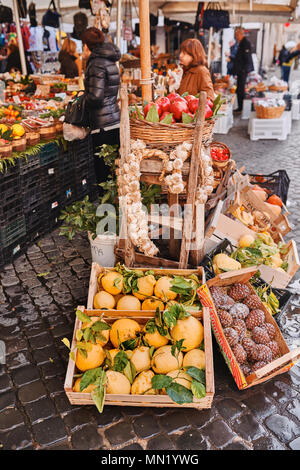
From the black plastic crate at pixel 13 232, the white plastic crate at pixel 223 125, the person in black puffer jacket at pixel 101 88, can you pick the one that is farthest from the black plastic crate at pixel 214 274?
the white plastic crate at pixel 223 125

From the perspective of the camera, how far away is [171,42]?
610 inches

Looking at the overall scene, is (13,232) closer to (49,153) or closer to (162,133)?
(49,153)

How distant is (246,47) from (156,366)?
1120cm

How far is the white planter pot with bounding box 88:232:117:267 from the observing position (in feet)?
11.7

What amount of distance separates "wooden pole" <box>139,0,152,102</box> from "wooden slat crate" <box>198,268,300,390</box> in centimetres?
181

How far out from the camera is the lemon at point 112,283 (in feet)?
9.32

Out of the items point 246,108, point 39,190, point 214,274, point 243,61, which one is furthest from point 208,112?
point 243,61

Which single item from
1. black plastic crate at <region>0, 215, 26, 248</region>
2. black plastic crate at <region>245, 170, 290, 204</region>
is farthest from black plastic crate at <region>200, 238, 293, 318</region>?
black plastic crate at <region>0, 215, 26, 248</region>

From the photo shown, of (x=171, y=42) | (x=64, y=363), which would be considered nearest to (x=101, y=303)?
(x=64, y=363)

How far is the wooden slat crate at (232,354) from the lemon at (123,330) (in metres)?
0.49

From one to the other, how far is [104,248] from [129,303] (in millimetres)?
969

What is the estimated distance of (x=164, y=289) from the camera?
2783 millimetres

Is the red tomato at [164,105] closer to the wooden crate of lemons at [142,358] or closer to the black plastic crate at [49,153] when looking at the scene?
the wooden crate of lemons at [142,358]

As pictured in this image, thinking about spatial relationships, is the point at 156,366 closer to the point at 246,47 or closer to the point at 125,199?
the point at 125,199
